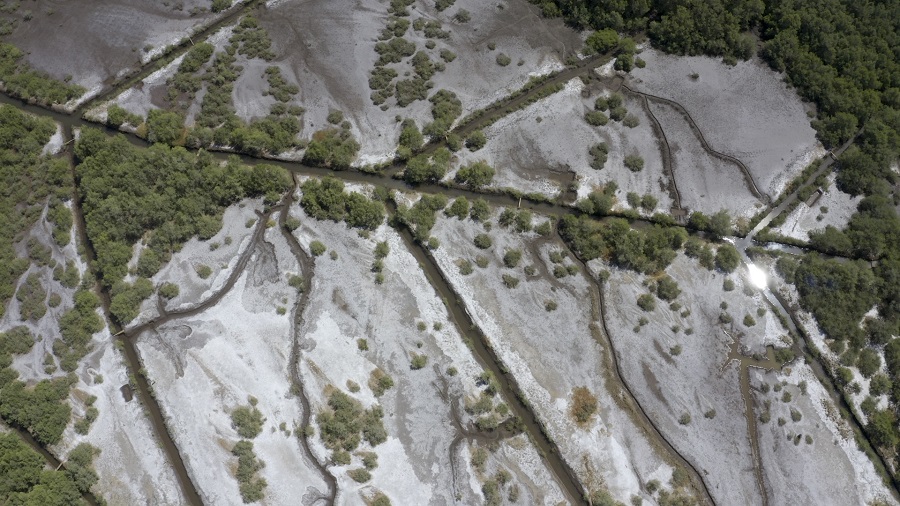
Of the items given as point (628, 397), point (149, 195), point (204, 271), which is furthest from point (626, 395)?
point (149, 195)

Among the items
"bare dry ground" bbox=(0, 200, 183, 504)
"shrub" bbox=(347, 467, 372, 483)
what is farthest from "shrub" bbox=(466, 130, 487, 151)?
"bare dry ground" bbox=(0, 200, 183, 504)

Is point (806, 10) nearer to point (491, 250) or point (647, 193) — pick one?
point (647, 193)

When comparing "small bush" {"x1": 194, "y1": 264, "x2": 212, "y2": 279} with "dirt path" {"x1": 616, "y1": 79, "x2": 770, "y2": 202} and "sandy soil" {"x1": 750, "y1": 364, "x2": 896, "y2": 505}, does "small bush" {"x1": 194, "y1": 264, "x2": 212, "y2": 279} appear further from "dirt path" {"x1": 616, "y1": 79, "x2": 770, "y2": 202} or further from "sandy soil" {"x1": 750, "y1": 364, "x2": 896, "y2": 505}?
"sandy soil" {"x1": 750, "y1": 364, "x2": 896, "y2": 505}

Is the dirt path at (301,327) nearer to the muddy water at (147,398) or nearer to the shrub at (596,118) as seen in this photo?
the muddy water at (147,398)

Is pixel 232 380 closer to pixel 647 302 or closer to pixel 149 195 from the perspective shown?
pixel 149 195

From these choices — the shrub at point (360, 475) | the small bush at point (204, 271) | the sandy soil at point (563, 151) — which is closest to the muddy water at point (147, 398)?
the small bush at point (204, 271)
